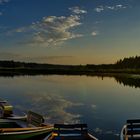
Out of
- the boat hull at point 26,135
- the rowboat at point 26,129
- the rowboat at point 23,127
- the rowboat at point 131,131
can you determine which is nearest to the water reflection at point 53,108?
the rowboat at point 23,127

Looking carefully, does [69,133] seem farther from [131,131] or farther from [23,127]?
[23,127]

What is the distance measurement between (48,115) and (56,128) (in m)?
14.3

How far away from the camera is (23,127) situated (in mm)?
20219

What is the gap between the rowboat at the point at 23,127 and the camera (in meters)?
17.1

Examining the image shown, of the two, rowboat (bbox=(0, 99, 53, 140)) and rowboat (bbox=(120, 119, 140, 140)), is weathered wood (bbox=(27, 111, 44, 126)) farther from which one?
rowboat (bbox=(120, 119, 140, 140))

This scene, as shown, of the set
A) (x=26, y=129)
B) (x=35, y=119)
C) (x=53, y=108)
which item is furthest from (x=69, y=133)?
(x=53, y=108)

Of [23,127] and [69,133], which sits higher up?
[69,133]

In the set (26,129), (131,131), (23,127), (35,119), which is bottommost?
(23,127)

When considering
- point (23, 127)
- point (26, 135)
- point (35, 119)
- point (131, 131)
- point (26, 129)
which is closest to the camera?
point (131, 131)

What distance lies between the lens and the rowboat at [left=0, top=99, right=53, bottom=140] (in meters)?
17.1

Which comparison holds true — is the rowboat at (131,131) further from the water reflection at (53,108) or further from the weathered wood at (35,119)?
the water reflection at (53,108)

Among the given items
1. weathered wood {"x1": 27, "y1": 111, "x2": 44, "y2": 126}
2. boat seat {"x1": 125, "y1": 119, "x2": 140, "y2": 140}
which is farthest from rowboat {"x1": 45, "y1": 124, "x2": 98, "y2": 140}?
weathered wood {"x1": 27, "y1": 111, "x2": 44, "y2": 126}

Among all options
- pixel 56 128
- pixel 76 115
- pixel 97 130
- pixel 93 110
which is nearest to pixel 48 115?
pixel 76 115

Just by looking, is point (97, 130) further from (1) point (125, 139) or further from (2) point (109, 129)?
(1) point (125, 139)
